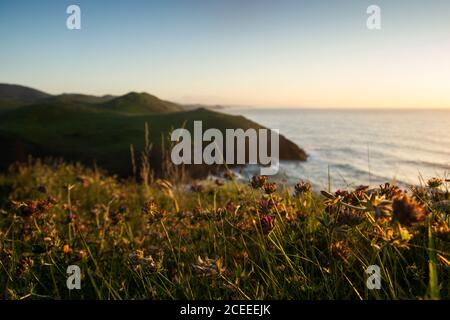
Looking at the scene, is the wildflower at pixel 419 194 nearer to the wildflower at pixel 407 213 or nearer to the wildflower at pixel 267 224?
the wildflower at pixel 267 224

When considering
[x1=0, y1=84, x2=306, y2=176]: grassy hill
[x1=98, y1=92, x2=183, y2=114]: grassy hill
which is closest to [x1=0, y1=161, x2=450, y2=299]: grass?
[x1=0, y1=84, x2=306, y2=176]: grassy hill

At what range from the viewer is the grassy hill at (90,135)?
27328 mm

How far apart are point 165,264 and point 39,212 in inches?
50.5

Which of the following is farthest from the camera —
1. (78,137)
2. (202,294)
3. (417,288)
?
(78,137)

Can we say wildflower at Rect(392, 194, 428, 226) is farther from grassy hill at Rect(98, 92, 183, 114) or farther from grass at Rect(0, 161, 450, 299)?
grassy hill at Rect(98, 92, 183, 114)

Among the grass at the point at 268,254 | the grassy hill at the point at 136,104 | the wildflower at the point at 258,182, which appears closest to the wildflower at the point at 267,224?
the grass at the point at 268,254

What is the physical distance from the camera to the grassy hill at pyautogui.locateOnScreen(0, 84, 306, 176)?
27.3 metres

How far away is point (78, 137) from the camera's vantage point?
124 ft

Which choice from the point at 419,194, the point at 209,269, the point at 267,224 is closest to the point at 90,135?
the point at 419,194

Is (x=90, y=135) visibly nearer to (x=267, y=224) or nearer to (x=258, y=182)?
(x=258, y=182)
